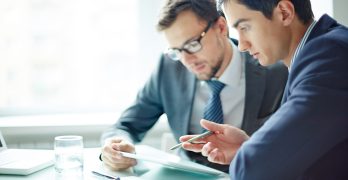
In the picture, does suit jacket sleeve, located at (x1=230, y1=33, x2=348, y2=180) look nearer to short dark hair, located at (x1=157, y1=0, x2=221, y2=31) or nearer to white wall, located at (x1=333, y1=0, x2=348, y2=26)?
short dark hair, located at (x1=157, y1=0, x2=221, y2=31)

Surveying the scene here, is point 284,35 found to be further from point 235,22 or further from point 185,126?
point 185,126

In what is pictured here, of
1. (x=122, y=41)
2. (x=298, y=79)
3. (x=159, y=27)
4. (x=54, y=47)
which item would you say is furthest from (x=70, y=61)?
(x=298, y=79)

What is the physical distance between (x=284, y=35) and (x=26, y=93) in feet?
6.47

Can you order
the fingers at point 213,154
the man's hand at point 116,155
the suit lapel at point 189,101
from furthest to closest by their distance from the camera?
the suit lapel at point 189,101 → the man's hand at point 116,155 → the fingers at point 213,154

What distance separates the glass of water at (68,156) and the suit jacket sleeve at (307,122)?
554mm

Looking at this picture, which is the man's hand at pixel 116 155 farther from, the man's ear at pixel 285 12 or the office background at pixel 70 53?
the office background at pixel 70 53

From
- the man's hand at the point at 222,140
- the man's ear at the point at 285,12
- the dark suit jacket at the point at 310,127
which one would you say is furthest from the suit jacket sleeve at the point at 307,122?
the man's hand at the point at 222,140

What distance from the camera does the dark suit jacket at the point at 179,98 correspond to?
1.72 m

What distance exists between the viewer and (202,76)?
178cm

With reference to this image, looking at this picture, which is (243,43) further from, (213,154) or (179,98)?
(179,98)

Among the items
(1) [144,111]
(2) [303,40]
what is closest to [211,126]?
(2) [303,40]

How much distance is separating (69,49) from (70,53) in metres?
0.03

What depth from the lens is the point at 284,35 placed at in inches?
44.1

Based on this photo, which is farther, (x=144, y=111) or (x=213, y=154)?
(x=144, y=111)
